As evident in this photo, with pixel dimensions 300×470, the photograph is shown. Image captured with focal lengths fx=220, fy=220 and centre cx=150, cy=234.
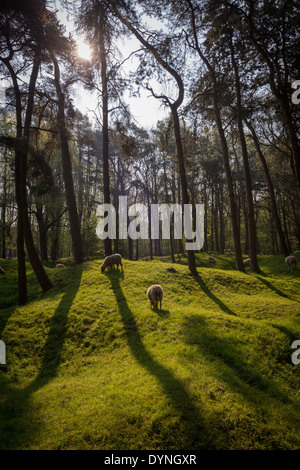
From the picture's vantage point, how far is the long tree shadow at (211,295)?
9905mm

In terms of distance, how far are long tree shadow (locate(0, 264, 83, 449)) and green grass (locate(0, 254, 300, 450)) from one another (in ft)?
0.09

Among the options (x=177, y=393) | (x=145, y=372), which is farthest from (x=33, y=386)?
(x=177, y=393)

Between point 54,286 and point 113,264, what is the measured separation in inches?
153

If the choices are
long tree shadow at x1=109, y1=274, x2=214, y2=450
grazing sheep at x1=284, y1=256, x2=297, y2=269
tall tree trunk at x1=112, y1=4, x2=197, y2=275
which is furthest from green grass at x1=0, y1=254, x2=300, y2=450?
grazing sheep at x1=284, y1=256, x2=297, y2=269

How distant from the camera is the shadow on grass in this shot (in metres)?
4.62

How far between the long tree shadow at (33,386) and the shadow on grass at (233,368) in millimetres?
4084

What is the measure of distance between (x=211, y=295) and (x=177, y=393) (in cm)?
777

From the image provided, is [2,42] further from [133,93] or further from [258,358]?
[258,358]

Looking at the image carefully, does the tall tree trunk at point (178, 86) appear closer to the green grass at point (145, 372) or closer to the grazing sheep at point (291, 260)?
the green grass at point (145, 372)

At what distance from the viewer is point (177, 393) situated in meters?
4.50

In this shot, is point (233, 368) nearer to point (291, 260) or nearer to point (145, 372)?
point (145, 372)

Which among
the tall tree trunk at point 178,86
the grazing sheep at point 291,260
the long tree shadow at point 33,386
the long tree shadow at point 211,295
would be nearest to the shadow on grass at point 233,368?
the long tree shadow at point 211,295

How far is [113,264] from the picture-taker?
586 inches

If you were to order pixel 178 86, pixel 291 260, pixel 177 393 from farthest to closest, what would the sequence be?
pixel 291 260 < pixel 178 86 < pixel 177 393
